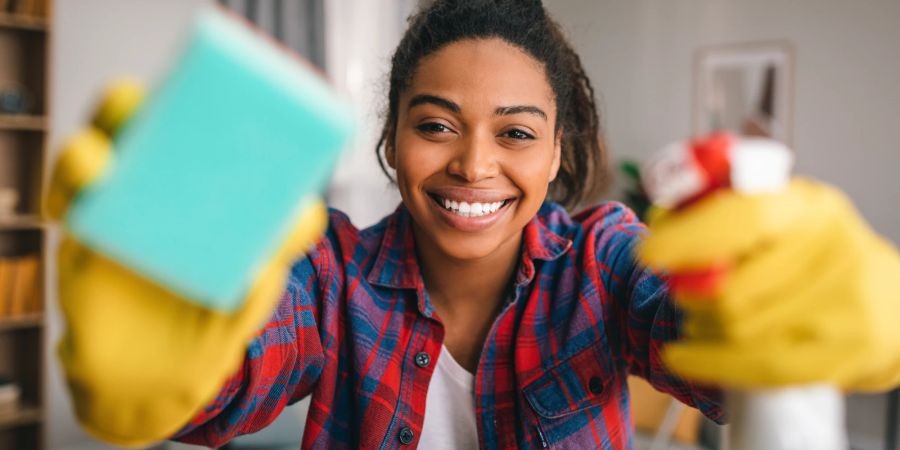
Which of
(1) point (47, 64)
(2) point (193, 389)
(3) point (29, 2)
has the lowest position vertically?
(2) point (193, 389)

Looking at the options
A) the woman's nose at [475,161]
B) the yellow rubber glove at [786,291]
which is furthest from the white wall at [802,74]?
the yellow rubber glove at [786,291]

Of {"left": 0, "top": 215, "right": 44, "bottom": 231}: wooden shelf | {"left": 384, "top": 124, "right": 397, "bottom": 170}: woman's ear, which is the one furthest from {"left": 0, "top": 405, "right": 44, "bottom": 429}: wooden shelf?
{"left": 384, "top": 124, "right": 397, "bottom": 170}: woman's ear

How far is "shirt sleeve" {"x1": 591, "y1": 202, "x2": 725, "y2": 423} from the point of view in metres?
0.89

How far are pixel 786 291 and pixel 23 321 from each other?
2.90m

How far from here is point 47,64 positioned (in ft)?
8.78

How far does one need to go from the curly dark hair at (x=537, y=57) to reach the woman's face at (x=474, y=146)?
0.12ft

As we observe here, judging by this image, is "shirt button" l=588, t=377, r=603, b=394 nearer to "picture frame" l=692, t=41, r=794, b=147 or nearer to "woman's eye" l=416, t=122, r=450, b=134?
"woman's eye" l=416, t=122, r=450, b=134

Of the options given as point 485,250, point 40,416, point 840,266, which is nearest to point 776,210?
point 840,266

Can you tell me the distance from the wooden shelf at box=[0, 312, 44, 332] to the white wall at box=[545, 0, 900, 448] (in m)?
2.29

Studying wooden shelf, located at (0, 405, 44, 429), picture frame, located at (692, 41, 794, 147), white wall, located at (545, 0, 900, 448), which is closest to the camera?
wooden shelf, located at (0, 405, 44, 429)

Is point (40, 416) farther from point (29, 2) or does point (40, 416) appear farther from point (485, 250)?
point (485, 250)

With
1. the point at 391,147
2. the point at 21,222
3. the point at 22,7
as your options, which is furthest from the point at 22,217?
the point at 391,147

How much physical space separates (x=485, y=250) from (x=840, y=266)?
61 centimetres

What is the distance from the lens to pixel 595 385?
1.08 meters
